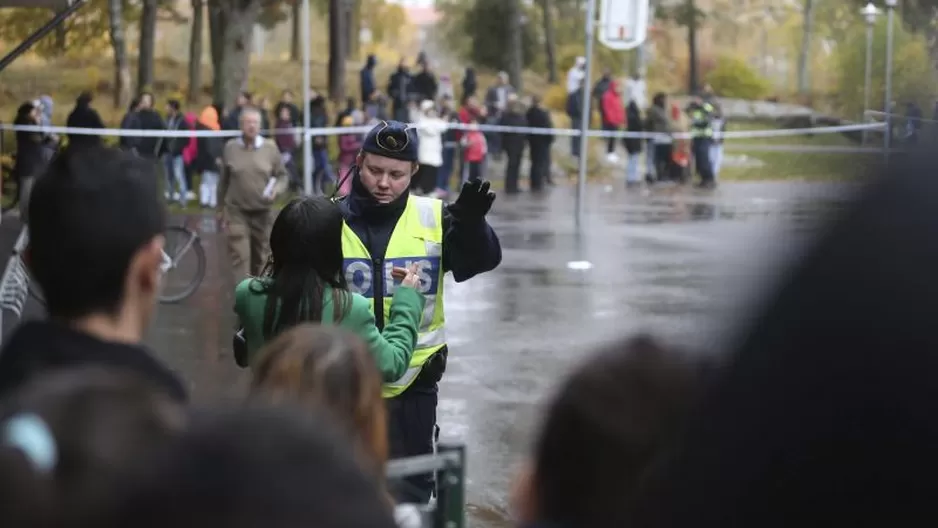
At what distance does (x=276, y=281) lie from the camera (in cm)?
416

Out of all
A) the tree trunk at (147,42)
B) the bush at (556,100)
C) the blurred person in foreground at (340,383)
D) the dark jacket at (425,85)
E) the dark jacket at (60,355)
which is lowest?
the blurred person in foreground at (340,383)

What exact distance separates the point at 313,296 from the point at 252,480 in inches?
112

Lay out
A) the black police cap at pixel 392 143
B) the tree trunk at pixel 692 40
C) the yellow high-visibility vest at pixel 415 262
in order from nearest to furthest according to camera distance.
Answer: the yellow high-visibility vest at pixel 415 262 < the black police cap at pixel 392 143 < the tree trunk at pixel 692 40

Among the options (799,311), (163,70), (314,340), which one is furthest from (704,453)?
(163,70)

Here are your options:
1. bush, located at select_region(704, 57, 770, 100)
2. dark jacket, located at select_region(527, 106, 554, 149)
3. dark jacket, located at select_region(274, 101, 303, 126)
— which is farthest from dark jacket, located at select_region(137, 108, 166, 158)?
bush, located at select_region(704, 57, 770, 100)

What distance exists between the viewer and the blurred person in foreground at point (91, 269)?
232 cm

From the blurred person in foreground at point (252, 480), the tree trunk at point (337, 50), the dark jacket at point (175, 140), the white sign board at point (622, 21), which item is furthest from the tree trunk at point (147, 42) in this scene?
the blurred person in foreground at point (252, 480)

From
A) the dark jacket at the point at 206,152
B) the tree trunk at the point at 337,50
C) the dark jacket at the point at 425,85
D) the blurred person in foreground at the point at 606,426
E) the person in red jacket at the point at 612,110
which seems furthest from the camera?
the tree trunk at the point at 337,50

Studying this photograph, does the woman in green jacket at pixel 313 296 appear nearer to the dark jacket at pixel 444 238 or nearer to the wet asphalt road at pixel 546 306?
the wet asphalt road at pixel 546 306

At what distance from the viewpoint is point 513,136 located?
27.4 m

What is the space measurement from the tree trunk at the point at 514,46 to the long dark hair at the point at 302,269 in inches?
1647

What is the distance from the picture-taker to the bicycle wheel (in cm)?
1298

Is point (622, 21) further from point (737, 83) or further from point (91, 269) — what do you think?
point (737, 83)

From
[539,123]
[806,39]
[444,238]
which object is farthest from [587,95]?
[806,39]
